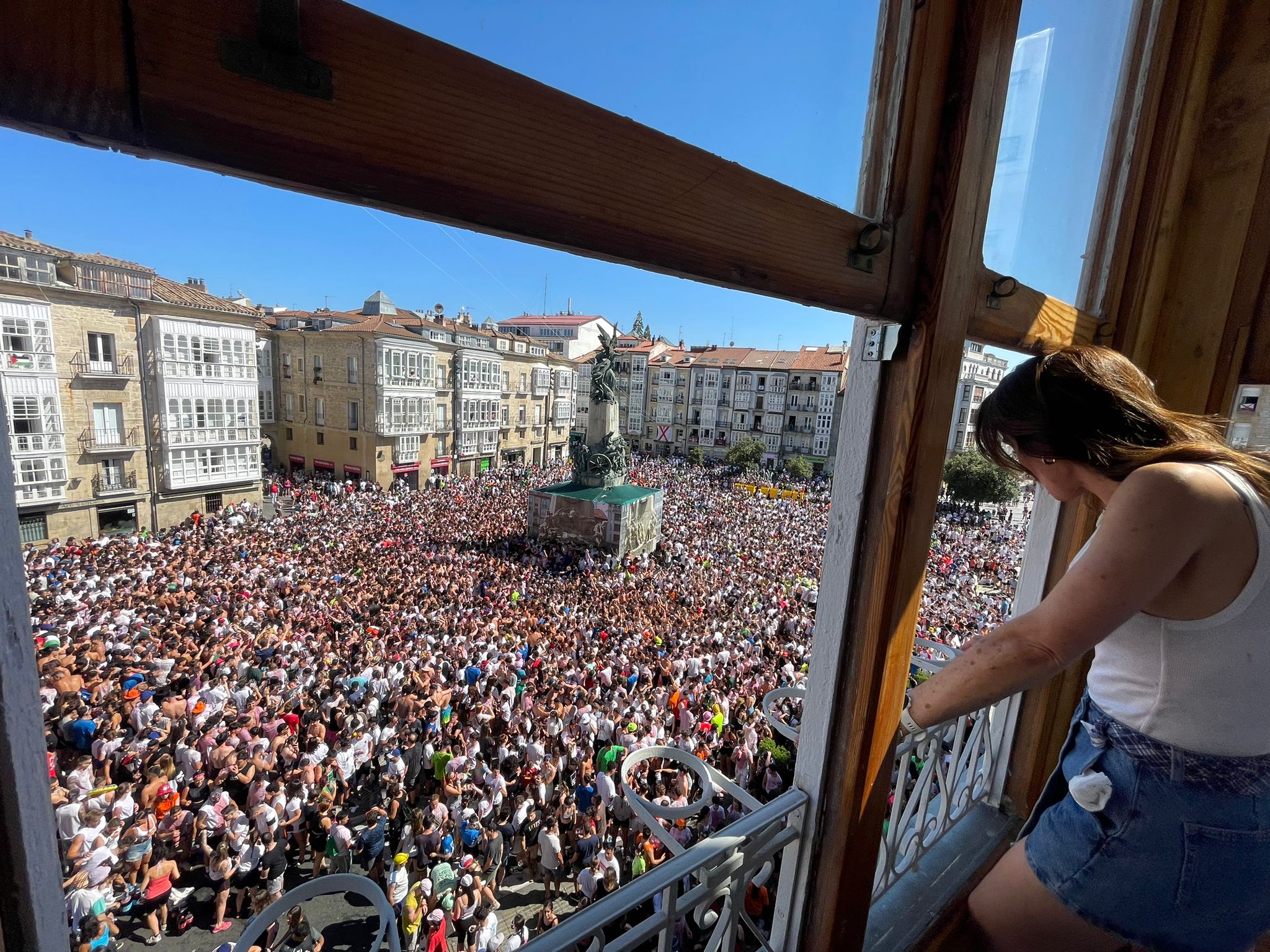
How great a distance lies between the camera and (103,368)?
53.3ft

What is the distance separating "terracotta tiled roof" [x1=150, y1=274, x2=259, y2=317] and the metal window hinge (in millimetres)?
22850

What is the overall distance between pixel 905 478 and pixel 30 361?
788 inches

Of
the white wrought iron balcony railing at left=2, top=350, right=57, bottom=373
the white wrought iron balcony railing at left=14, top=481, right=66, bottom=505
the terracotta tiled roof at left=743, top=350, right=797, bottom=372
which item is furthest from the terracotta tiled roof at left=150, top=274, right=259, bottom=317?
the terracotta tiled roof at left=743, top=350, right=797, bottom=372

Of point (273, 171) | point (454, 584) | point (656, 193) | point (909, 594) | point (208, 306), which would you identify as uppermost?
point (208, 306)

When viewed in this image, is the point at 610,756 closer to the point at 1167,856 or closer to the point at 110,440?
the point at 1167,856

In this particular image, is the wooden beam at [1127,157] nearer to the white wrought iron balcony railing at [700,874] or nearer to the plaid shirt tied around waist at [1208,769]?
the plaid shirt tied around waist at [1208,769]

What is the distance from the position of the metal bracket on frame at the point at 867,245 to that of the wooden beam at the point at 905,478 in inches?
6.3

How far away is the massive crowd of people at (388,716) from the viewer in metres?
4.40

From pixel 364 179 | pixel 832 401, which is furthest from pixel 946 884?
pixel 832 401

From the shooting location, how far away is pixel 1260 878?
110cm

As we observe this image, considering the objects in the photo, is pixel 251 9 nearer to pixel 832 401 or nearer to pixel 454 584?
pixel 454 584

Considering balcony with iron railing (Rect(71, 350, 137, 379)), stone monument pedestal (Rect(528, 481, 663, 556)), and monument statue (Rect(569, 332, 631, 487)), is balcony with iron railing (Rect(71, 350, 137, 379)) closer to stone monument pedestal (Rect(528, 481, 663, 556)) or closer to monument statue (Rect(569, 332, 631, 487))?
stone monument pedestal (Rect(528, 481, 663, 556))

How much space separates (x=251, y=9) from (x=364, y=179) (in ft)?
0.56

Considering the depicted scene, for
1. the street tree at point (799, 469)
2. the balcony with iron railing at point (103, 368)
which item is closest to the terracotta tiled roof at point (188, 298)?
the balcony with iron railing at point (103, 368)
